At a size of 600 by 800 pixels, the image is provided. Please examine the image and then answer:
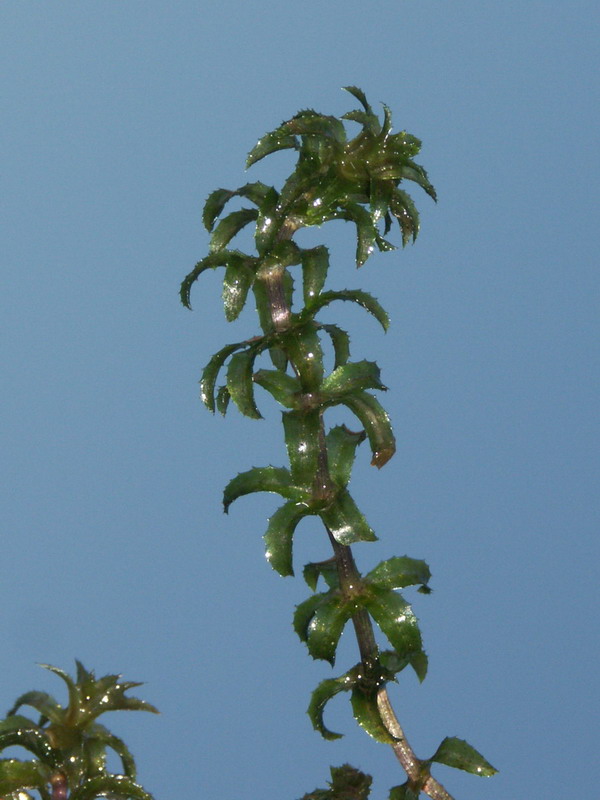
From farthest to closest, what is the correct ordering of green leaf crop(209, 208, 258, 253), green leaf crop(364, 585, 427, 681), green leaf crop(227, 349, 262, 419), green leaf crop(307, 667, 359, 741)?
green leaf crop(209, 208, 258, 253)
green leaf crop(307, 667, 359, 741)
green leaf crop(227, 349, 262, 419)
green leaf crop(364, 585, 427, 681)

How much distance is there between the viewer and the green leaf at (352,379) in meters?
4.93

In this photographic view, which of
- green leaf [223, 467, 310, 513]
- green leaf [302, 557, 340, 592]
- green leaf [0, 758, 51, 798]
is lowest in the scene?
green leaf [0, 758, 51, 798]

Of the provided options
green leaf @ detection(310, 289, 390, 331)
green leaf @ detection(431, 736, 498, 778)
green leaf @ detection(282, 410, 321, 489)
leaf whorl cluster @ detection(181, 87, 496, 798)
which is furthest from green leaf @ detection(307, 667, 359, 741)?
green leaf @ detection(310, 289, 390, 331)

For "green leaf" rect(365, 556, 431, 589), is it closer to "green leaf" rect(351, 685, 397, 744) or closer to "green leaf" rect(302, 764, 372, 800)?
"green leaf" rect(351, 685, 397, 744)

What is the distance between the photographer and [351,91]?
5.34 meters

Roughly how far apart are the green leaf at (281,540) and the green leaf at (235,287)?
1.10 metres

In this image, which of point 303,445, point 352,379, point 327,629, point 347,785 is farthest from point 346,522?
point 347,785

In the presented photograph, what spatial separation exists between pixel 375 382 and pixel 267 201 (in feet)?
3.70

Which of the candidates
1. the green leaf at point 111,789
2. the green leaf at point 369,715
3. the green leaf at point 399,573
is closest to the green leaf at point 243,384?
the green leaf at point 399,573

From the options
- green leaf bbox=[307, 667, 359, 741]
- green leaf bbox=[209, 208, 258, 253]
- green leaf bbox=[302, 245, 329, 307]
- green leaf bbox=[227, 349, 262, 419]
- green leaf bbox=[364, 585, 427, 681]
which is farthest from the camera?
green leaf bbox=[209, 208, 258, 253]

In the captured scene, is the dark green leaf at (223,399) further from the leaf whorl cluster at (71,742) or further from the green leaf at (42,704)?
the green leaf at (42,704)

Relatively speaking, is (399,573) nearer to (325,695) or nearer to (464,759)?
(325,695)

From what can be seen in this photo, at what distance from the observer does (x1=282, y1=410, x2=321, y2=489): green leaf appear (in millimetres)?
4902

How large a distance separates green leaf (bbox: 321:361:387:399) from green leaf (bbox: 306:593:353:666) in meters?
1.04
